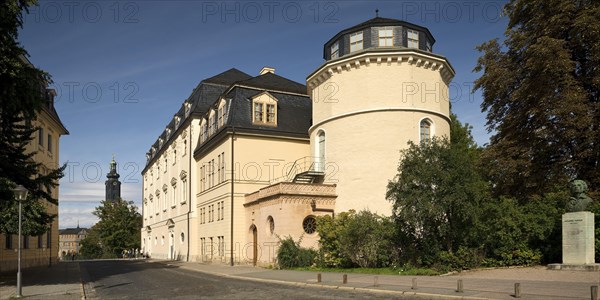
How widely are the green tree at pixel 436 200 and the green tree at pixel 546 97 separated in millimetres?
4605

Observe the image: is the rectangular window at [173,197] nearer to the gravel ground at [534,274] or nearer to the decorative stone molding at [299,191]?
→ the decorative stone molding at [299,191]

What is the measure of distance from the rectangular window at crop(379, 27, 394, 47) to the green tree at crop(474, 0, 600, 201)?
5.61 metres

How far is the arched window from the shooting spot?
3310cm

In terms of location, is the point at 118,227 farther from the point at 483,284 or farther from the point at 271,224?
the point at 483,284

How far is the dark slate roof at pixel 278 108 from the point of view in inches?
1438

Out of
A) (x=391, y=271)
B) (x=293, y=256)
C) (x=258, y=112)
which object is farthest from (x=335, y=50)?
(x=391, y=271)

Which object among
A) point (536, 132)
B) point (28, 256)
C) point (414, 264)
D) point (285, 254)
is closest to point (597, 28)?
point (536, 132)

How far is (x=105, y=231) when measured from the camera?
8294 cm

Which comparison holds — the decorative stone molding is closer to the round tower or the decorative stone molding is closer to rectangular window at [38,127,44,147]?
the round tower

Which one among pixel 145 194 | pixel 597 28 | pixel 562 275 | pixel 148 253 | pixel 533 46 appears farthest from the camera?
pixel 145 194

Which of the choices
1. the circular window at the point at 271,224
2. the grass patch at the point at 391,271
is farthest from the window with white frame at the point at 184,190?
the grass patch at the point at 391,271

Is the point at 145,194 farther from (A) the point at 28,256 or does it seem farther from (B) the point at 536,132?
(B) the point at 536,132

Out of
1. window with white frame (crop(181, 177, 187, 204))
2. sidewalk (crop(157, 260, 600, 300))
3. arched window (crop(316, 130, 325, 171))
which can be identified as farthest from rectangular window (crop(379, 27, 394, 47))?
window with white frame (crop(181, 177, 187, 204))

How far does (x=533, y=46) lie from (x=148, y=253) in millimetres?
56350
